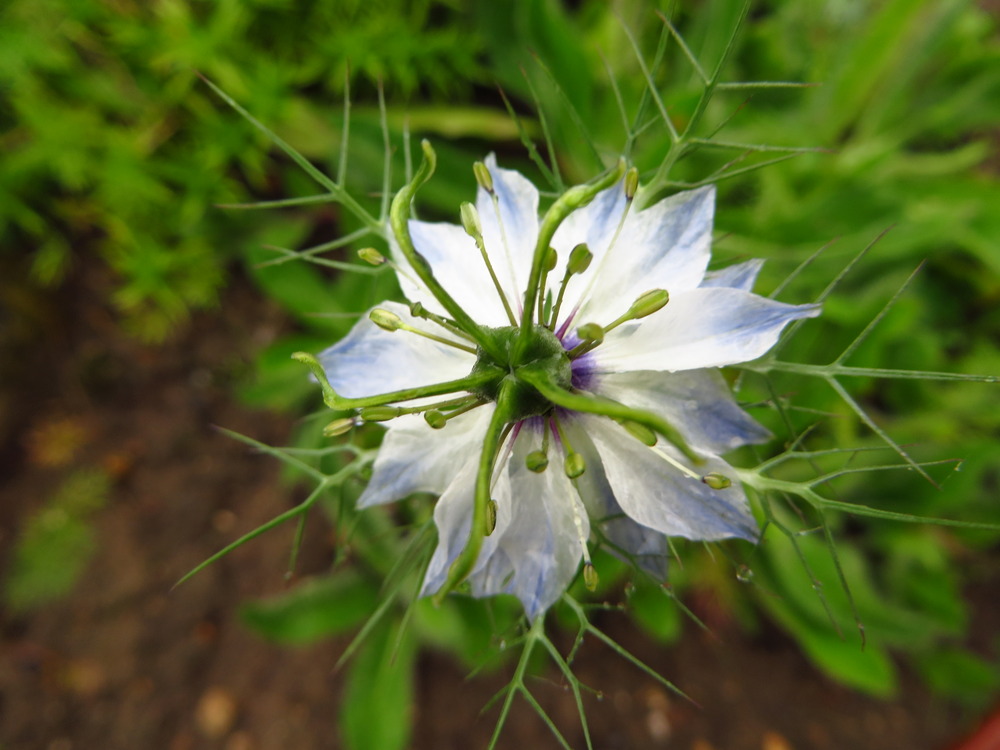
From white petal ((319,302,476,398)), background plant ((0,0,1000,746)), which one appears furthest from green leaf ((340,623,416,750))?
white petal ((319,302,476,398))

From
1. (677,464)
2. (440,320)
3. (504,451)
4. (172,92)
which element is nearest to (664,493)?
(677,464)

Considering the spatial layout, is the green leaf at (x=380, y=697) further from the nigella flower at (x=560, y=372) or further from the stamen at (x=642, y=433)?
the stamen at (x=642, y=433)

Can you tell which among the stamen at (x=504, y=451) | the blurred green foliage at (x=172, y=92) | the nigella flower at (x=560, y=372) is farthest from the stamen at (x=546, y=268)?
the blurred green foliage at (x=172, y=92)

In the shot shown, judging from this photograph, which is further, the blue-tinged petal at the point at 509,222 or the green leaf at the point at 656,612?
the green leaf at the point at 656,612

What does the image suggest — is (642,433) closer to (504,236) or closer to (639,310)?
(639,310)

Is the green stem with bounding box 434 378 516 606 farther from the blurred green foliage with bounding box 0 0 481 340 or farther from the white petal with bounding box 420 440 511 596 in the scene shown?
the blurred green foliage with bounding box 0 0 481 340

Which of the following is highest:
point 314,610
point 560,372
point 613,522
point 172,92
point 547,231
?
point 547,231
